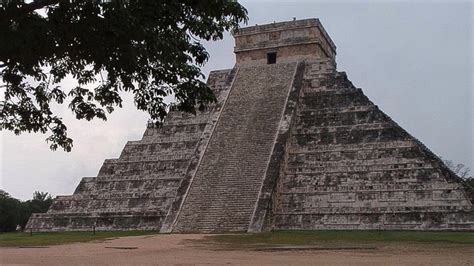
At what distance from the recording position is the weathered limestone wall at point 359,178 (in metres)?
15.8

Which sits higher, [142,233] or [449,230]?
[449,230]

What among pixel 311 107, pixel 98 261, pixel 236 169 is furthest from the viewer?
pixel 311 107

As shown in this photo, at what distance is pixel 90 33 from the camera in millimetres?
5910

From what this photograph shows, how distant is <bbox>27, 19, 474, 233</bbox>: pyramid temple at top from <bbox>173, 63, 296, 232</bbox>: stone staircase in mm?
43

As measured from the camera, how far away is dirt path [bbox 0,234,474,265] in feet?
28.4

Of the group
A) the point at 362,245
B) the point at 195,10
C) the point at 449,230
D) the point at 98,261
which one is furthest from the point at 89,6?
the point at 449,230

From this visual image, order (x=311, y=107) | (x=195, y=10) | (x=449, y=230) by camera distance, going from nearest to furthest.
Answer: (x=195, y=10) → (x=449, y=230) → (x=311, y=107)

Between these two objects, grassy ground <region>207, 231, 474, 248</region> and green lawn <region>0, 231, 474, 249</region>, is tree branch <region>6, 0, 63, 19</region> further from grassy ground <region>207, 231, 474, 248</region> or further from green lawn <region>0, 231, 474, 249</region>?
grassy ground <region>207, 231, 474, 248</region>

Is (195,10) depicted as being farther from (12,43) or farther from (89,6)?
(12,43)

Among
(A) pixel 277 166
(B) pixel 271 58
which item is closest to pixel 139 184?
(A) pixel 277 166

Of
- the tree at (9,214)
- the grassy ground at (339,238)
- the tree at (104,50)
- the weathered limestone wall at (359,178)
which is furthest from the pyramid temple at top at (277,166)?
the tree at (9,214)

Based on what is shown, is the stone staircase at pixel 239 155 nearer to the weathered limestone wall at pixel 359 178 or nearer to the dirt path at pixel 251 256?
the weathered limestone wall at pixel 359 178

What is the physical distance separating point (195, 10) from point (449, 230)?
36.7ft

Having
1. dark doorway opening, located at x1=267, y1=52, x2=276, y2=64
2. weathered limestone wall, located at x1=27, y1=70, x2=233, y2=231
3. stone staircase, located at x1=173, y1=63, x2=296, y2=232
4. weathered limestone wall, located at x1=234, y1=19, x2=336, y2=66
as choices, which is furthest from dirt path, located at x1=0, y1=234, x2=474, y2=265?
dark doorway opening, located at x1=267, y1=52, x2=276, y2=64
